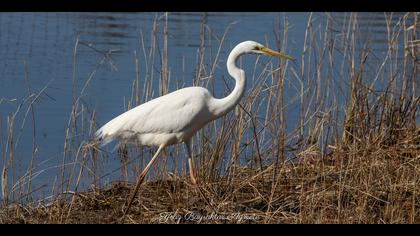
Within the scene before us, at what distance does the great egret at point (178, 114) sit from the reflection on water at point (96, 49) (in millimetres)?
798

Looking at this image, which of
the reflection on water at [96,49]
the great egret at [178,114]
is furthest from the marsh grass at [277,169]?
the reflection on water at [96,49]

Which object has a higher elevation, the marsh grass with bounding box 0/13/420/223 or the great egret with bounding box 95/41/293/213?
the great egret with bounding box 95/41/293/213

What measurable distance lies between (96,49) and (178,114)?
471 centimetres

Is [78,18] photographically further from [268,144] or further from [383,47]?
[268,144]

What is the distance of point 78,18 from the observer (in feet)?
44.7

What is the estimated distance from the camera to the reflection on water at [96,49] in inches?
329

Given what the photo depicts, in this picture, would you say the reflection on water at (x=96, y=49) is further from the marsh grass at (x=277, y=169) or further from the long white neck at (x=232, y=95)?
the long white neck at (x=232, y=95)

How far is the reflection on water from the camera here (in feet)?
27.4

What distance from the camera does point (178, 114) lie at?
228 inches

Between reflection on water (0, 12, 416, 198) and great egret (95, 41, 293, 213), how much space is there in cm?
80

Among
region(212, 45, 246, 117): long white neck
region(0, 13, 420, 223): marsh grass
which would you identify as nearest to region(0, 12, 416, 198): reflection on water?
region(0, 13, 420, 223): marsh grass

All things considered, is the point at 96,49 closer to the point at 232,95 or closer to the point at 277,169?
the point at 277,169

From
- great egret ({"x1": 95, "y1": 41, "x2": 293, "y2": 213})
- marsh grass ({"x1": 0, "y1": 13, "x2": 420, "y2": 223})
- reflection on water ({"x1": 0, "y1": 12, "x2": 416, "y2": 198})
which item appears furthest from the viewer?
reflection on water ({"x1": 0, "y1": 12, "x2": 416, "y2": 198})

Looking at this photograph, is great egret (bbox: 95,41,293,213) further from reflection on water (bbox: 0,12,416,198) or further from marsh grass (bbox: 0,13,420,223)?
reflection on water (bbox: 0,12,416,198)
